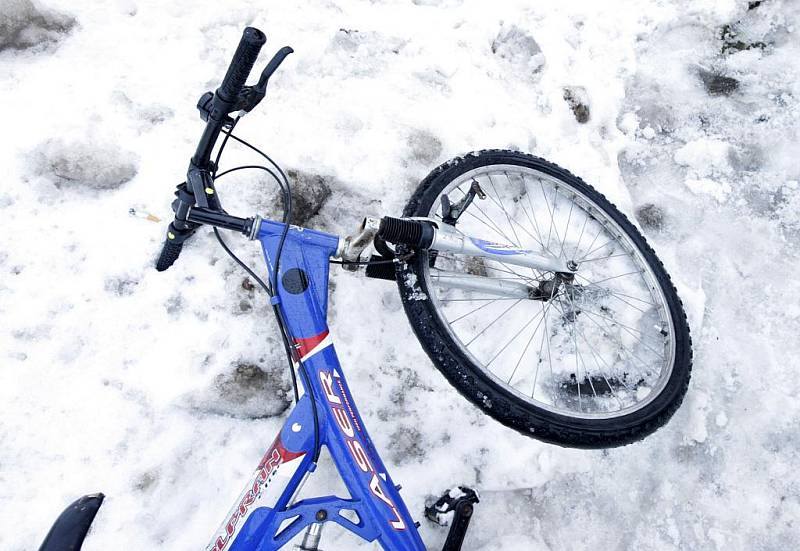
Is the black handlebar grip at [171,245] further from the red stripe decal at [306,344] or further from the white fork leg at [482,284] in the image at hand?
the white fork leg at [482,284]

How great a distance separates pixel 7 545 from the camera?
86.0 inches

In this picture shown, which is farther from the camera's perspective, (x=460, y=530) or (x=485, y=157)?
(x=485, y=157)

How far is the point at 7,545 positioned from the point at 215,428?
0.94 meters

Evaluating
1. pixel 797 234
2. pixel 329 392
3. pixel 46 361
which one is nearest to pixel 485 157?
pixel 329 392

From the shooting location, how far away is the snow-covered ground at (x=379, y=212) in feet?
8.04

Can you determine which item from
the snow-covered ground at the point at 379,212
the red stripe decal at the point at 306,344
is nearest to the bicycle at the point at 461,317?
the red stripe decal at the point at 306,344

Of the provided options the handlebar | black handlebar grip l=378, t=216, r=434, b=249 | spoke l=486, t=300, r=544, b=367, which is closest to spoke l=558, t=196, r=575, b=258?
spoke l=486, t=300, r=544, b=367

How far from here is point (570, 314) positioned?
2.89 metres

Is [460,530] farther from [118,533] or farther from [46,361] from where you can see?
[46,361]

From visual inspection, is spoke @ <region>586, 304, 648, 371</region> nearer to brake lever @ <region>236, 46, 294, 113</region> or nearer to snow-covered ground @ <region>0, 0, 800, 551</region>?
snow-covered ground @ <region>0, 0, 800, 551</region>

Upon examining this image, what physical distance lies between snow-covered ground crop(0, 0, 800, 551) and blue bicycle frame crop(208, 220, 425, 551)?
527 mm

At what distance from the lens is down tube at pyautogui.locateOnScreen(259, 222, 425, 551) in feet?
6.36

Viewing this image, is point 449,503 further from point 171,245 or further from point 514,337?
point 171,245

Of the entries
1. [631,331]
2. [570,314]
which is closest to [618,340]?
[631,331]
